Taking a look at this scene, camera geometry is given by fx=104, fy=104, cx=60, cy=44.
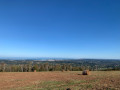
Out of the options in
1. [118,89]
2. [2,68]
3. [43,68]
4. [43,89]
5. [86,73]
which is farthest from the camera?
[43,68]

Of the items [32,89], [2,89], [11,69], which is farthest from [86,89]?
[11,69]

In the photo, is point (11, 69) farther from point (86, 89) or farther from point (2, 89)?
point (86, 89)

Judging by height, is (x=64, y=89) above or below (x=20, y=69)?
above

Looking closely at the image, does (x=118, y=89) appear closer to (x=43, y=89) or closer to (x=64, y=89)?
(x=64, y=89)

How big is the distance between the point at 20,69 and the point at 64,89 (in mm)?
49036

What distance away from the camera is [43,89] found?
10695 mm

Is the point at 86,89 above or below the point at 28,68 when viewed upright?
above

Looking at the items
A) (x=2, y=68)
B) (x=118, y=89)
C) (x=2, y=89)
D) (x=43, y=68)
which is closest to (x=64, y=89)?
(x=118, y=89)

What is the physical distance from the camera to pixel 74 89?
9.95 m

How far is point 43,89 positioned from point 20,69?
4778 cm

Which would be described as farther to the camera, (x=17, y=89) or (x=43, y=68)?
(x=43, y=68)

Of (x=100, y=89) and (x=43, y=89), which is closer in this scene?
(x=100, y=89)

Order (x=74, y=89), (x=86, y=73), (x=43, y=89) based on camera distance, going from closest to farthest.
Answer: (x=74, y=89) → (x=43, y=89) → (x=86, y=73)

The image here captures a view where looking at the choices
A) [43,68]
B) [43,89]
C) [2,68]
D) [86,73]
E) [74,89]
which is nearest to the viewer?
[74,89]
